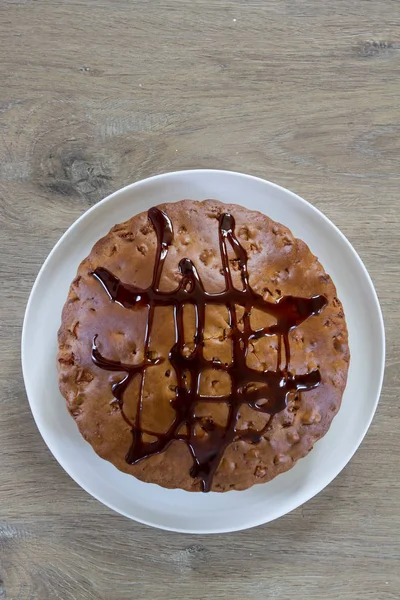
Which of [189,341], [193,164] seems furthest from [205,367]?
[193,164]

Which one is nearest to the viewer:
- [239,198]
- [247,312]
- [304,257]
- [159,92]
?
[247,312]

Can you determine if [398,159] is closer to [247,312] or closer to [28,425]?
[247,312]

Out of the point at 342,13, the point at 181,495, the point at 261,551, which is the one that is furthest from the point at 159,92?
the point at 261,551

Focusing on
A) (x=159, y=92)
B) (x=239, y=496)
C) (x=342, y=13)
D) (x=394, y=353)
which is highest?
(x=342, y=13)

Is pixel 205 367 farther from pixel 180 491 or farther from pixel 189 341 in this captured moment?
pixel 180 491

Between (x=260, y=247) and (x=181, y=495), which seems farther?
(x=181, y=495)
